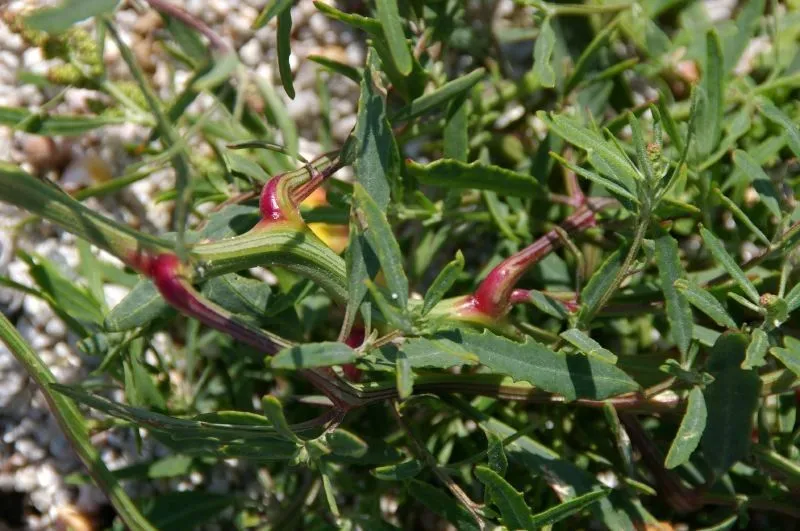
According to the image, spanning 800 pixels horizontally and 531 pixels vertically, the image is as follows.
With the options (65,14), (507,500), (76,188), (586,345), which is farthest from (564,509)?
(76,188)

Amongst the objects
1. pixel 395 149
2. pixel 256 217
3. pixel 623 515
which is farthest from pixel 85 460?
pixel 623 515

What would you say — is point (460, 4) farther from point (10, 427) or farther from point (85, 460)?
point (10, 427)

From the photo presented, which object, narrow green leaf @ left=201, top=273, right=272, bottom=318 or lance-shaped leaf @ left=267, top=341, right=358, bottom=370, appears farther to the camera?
narrow green leaf @ left=201, top=273, right=272, bottom=318

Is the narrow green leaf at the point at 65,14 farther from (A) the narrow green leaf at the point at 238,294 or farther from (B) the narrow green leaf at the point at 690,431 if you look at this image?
(B) the narrow green leaf at the point at 690,431

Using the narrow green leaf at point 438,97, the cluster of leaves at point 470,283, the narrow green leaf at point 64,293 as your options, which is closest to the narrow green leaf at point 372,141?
the cluster of leaves at point 470,283

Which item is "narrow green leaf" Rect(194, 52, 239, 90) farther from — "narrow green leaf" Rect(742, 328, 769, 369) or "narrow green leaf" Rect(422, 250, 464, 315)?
"narrow green leaf" Rect(742, 328, 769, 369)

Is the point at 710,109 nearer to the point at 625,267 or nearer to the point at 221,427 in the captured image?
the point at 625,267

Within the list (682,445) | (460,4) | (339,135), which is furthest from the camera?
(339,135)

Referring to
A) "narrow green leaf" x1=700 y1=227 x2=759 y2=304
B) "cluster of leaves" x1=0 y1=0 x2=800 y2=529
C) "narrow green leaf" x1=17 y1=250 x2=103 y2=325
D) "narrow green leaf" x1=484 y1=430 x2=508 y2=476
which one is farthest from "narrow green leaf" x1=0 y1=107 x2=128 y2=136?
"narrow green leaf" x1=700 y1=227 x2=759 y2=304
